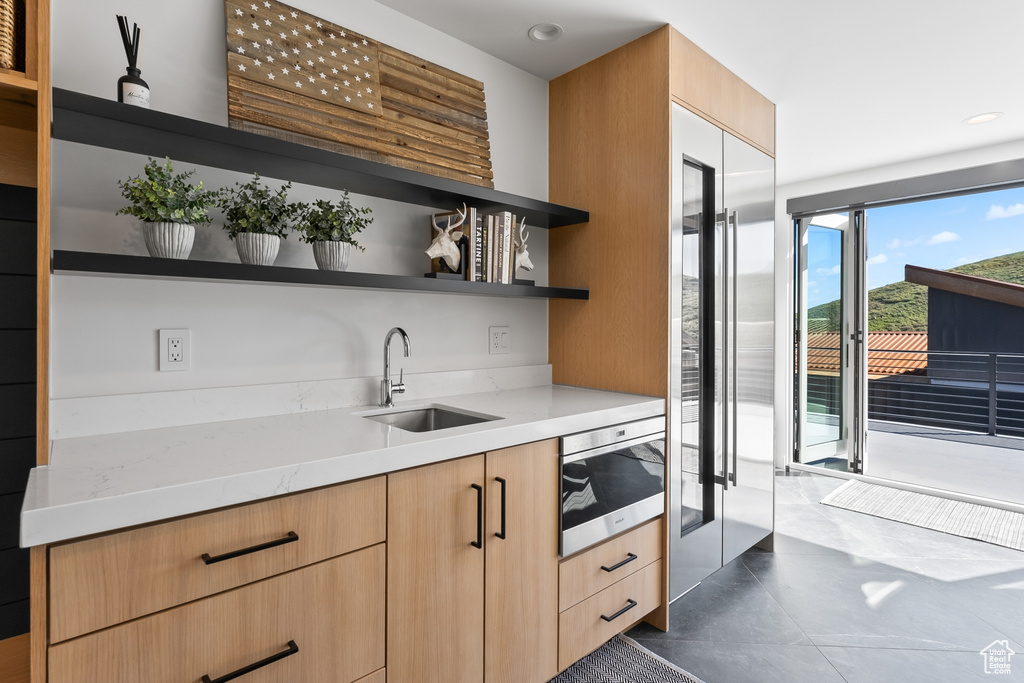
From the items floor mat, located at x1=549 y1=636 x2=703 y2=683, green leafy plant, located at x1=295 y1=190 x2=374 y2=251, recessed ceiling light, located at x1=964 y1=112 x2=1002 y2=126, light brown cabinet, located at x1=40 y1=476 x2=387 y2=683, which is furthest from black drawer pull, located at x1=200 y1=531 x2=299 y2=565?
recessed ceiling light, located at x1=964 y1=112 x2=1002 y2=126

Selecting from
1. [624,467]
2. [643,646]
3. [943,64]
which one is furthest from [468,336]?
[943,64]

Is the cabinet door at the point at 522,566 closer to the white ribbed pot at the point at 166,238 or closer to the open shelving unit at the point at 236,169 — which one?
the open shelving unit at the point at 236,169

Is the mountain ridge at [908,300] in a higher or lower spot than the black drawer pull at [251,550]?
higher

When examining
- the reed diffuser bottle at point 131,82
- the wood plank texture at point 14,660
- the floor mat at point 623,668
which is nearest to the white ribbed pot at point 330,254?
the reed diffuser bottle at point 131,82

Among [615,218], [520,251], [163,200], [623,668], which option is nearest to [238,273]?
[163,200]

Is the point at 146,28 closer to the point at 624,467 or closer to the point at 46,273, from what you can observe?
the point at 46,273

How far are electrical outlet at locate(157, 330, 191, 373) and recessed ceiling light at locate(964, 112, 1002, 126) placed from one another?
Result: 13.8ft

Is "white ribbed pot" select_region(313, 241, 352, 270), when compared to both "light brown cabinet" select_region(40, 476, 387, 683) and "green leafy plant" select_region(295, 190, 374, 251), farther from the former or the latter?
"light brown cabinet" select_region(40, 476, 387, 683)

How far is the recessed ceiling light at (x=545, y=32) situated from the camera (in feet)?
7.13

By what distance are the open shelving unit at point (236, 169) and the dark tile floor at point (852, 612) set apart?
64.0 inches

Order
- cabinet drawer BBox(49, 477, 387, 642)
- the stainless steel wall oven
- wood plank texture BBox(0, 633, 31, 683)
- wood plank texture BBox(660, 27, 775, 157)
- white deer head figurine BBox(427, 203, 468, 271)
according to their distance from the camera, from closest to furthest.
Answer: cabinet drawer BBox(49, 477, 387, 642)
wood plank texture BBox(0, 633, 31, 683)
the stainless steel wall oven
white deer head figurine BBox(427, 203, 468, 271)
wood plank texture BBox(660, 27, 775, 157)

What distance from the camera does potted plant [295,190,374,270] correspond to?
5.48ft

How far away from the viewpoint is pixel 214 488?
1025 mm

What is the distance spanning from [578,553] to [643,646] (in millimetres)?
587
